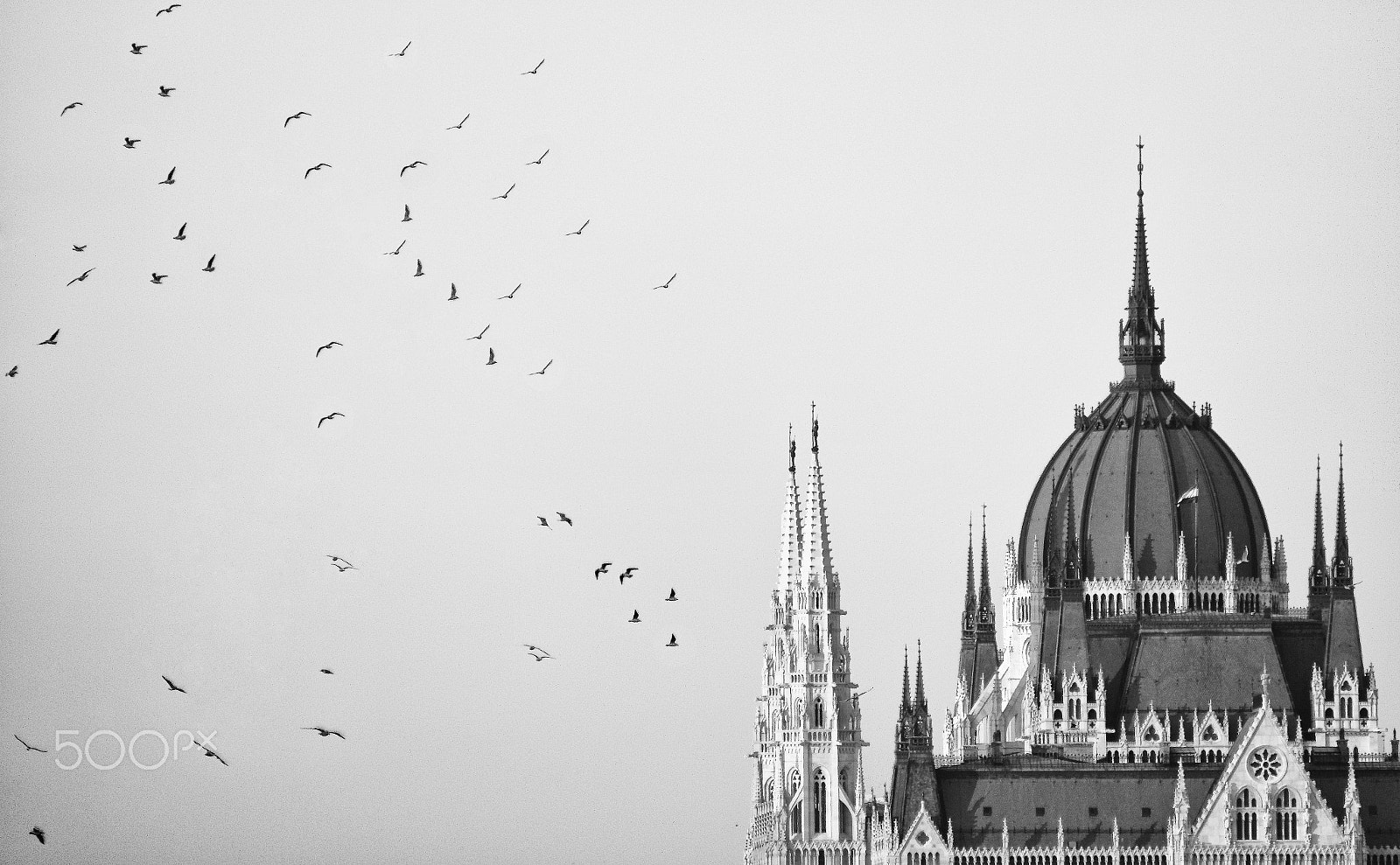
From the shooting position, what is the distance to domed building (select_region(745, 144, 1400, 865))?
546 feet

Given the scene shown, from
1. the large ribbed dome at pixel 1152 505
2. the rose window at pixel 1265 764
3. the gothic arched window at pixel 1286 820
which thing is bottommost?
the gothic arched window at pixel 1286 820

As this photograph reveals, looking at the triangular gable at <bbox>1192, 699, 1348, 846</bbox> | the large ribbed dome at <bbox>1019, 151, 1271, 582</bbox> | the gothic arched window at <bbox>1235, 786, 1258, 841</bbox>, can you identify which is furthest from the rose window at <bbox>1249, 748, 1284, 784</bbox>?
the large ribbed dome at <bbox>1019, 151, 1271, 582</bbox>

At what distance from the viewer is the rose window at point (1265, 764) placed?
168 metres

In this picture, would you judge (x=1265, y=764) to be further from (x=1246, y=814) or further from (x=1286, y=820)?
(x=1286, y=820)

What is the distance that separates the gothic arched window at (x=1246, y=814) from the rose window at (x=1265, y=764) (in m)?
0.80

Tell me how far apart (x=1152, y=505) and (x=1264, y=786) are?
2519 cm

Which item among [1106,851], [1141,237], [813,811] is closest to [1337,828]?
[1106,851]

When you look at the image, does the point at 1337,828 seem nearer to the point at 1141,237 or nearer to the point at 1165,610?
the point at 1165,610

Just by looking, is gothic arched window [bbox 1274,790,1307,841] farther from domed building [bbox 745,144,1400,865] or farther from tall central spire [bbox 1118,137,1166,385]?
tall central spire [bbox 1118,137,1166,385]

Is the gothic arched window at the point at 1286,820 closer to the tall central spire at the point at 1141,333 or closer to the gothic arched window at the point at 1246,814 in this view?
the gothic arched window at the point at 1246,814

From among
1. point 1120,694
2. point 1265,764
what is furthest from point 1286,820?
point 1120,694

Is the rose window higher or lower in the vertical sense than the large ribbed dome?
lower

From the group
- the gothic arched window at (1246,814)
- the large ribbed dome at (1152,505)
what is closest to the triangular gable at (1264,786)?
the gothic arched window at (1246,814)

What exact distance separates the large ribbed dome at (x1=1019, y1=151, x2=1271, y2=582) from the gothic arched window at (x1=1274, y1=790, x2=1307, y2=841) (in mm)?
23214
